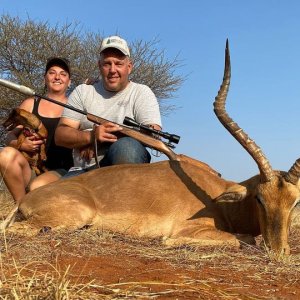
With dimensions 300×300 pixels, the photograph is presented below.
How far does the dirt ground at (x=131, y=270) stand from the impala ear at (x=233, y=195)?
52 cm

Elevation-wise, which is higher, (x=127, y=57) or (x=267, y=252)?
(x=127, y=57)

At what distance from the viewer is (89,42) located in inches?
762

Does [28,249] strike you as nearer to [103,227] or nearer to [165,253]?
[165,253]

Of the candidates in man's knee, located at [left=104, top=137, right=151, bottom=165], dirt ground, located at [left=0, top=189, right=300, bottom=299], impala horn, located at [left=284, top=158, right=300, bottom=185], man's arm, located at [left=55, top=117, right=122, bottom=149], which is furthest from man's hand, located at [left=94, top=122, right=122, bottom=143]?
impala horn, located at [left=284, top=158, right=300, bottom=185]

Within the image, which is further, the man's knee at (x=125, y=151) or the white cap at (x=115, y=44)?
the white cap at (x=115, y=44)

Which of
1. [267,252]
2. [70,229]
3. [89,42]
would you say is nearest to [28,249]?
[70,229]

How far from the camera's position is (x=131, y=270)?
10.7 ft

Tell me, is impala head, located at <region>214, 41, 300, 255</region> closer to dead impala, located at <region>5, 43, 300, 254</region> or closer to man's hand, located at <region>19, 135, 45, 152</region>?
dead impala, located at <region>5, 43, 300, 254</region>

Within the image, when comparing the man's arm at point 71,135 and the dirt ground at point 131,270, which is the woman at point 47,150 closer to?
the man's arm at point 71,135

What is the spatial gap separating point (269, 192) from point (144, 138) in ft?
6.34

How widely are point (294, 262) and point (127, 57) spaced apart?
11.3ft

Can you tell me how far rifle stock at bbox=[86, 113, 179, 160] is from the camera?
19.9 ft

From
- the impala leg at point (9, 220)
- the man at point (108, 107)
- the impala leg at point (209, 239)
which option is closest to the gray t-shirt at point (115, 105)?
the man at point (108, 107)

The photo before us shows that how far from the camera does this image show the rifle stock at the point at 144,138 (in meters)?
6.06
